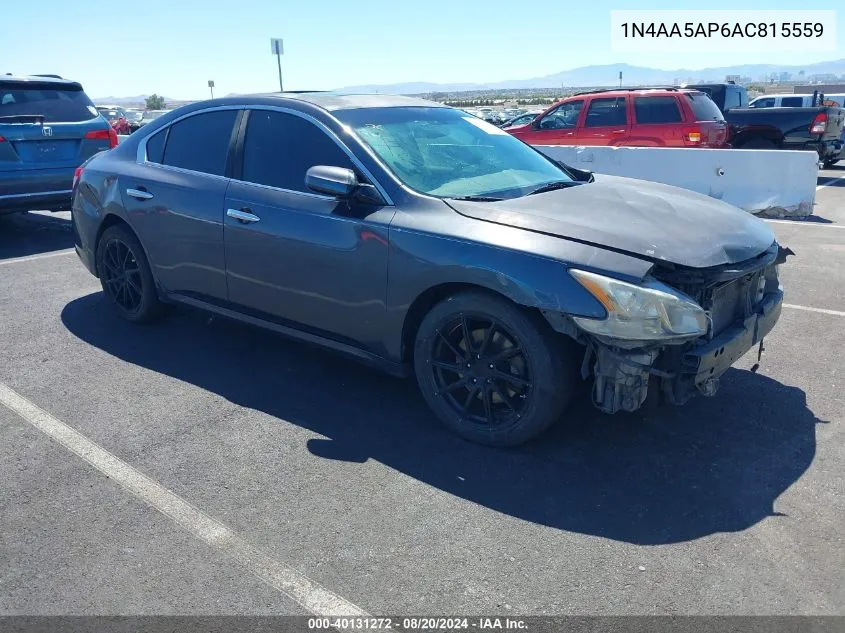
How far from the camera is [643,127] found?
12109mm

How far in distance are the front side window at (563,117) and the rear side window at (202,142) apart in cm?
906

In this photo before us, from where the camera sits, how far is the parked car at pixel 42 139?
7957 mm

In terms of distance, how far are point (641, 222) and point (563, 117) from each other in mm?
9882

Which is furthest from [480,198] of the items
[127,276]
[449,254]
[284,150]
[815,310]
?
[815,310]

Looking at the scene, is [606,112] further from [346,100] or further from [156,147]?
[156,147]

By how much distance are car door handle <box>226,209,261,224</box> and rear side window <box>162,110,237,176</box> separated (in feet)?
1.06

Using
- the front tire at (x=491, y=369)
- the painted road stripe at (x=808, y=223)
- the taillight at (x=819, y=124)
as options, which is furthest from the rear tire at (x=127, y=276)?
the taillight at (x=819, y=124)

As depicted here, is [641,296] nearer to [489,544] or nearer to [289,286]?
[489,544]

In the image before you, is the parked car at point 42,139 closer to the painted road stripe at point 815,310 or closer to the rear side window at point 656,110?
the painted road stripe at point 815,310

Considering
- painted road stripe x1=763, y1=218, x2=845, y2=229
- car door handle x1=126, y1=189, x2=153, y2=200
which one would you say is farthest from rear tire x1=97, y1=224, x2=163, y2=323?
painted road stripe x1=763, y1=218, x2=845, y2=229

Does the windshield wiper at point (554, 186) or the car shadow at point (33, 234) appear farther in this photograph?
the car shadow at point (33, 234)

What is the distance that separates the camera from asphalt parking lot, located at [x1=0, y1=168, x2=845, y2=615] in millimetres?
2666

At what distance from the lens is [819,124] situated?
14.3 metres

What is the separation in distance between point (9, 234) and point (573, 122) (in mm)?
8850
